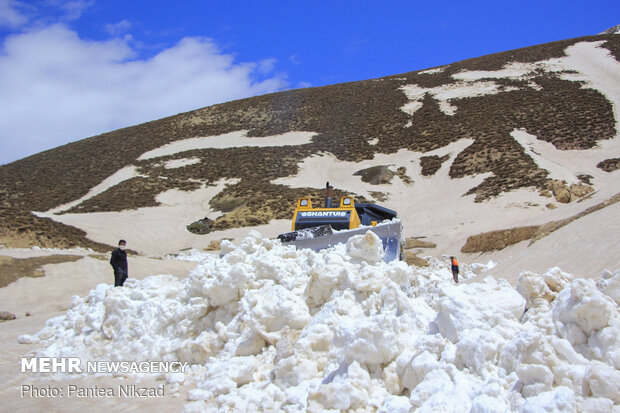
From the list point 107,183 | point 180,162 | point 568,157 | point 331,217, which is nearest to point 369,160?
point 568,157

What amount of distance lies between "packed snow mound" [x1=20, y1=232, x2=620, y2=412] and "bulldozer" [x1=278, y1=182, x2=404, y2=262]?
2891 millimetres

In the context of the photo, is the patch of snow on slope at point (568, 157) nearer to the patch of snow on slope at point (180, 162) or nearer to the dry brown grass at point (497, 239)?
the dry brown grass at point (497, 239)

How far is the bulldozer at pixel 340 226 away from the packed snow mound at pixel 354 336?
2891mm

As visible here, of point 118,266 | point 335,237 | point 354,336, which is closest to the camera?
point 354,336

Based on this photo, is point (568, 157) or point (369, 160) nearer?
point (568, 157)

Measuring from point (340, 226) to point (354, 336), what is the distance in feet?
23.7

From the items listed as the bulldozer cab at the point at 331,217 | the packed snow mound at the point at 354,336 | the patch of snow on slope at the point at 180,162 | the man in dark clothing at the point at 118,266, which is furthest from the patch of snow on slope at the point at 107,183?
the packed snow mound at the point at 354,336

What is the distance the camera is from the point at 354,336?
167 inches

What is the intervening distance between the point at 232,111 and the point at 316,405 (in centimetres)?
5351

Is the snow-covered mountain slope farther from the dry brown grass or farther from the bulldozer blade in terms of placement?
the bulldozer blade

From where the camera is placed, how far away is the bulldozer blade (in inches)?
389

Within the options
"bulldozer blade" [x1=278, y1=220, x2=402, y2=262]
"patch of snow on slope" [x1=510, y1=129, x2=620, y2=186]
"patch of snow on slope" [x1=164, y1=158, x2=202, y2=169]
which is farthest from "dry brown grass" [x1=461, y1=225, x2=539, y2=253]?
"patch of snow on slope" [x1=164, y1=158, x2=202, y2=169]

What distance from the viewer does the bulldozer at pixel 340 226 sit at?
10.0 metres

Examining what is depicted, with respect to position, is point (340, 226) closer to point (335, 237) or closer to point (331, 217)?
point (331, 217)
